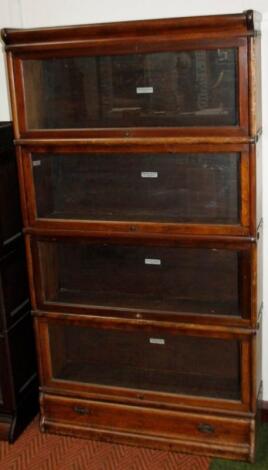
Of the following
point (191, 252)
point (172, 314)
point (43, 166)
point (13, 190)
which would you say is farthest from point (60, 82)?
point (172, 314)

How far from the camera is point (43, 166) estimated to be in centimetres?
223

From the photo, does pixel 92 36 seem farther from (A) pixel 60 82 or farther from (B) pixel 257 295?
(B) pixel 257 295

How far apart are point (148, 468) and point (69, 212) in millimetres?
976

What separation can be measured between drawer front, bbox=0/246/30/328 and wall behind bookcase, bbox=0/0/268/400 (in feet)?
2.00

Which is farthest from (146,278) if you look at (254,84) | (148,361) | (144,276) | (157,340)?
(254,84)

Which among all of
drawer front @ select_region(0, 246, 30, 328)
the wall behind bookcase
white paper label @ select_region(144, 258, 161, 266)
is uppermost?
the wall behind bookcase

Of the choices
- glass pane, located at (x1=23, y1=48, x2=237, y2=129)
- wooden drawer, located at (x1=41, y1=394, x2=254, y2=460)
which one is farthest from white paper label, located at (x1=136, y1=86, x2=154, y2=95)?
wooden drawer, located at (x1=41, y1=394, x2=254, y2=460)

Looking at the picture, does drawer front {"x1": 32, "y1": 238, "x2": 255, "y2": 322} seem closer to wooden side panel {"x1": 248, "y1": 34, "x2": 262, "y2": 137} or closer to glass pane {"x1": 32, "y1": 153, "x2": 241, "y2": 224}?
glass pane {"x1": 32, "y1": 153, "x2": 241, "y2": 224}

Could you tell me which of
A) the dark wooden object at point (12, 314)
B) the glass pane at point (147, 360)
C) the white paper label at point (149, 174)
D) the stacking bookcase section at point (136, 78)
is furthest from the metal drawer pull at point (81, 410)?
the stacking bookcase section at point (136, 78)

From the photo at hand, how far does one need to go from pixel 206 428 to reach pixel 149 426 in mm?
221

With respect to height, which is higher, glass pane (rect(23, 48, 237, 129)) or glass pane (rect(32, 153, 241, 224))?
glass pane (rect(23, 48, 237, 129))

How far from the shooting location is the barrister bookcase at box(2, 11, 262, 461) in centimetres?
194

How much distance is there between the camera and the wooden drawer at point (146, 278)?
2.08 meters

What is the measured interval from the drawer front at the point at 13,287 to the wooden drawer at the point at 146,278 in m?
0.12
